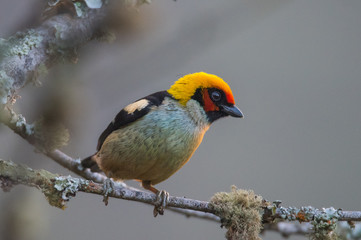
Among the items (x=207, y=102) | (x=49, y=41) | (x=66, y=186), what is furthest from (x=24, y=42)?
(x=207, y=102)

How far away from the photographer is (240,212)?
3127 mm

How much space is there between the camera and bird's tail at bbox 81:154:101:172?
4.28 metres

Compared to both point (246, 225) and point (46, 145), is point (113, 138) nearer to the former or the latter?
point (46, 145)

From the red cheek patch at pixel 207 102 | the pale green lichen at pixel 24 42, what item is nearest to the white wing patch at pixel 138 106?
the red cheek patch at pixel 207 102

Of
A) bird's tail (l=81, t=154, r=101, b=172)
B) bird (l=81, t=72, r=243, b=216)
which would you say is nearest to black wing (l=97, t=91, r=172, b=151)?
bird (l=81, t=72, r=243, b=216)

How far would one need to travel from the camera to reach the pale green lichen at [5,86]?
2.64 m

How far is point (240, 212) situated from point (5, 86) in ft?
5.71

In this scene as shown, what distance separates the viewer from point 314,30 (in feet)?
28.9

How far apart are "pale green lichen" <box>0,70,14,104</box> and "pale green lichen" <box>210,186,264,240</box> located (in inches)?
60.5

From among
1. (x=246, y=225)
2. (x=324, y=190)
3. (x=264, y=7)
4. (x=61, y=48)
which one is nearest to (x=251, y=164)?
(x=324, y=190)

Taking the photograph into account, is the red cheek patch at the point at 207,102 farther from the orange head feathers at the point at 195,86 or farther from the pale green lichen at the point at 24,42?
the pale green lichen at the point at 24,42

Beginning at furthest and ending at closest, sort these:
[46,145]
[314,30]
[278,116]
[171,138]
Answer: [314,30]
[278,116]
[171,138]
[46,145]

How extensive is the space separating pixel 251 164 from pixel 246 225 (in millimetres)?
4007

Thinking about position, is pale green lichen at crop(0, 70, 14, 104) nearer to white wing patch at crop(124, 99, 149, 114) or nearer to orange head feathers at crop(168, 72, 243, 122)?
white wing patch at crop(124, 99, 149, 114)
